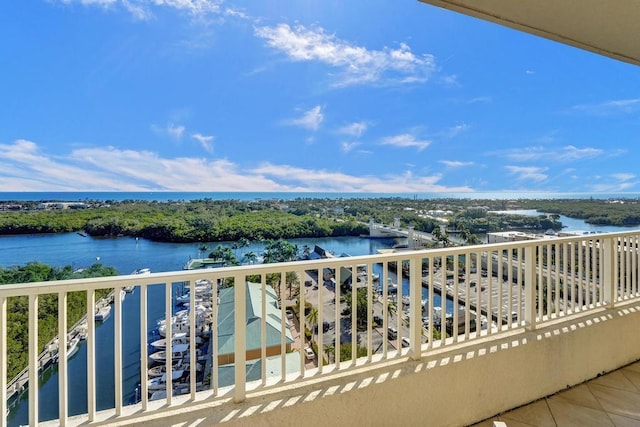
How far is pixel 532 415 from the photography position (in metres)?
2.05

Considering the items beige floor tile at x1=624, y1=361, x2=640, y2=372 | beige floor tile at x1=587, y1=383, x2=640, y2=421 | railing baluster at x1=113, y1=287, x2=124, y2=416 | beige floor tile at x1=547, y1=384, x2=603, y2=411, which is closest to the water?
railing baluster at x1=113, y1=287, x2=124, y2=416

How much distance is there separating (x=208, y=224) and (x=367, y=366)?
3104 mm

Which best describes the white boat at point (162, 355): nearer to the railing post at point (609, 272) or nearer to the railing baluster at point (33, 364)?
the railing baluster at point (33, 364)

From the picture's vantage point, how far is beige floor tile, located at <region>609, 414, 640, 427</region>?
1.92 metres

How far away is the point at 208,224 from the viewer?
417cm

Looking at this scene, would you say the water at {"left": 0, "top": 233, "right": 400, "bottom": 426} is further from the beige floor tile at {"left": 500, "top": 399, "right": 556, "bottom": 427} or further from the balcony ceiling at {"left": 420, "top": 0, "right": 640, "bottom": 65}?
the balcony ceiling at {"left": 420, "top": 0, "right": 640, "bottom": 65}

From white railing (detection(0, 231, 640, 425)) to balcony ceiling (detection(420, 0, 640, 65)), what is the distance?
4.80ft

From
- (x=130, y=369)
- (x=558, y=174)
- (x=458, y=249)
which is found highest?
(x=558, y=174)

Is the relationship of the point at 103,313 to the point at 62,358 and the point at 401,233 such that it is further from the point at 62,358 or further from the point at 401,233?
the point at 401,233

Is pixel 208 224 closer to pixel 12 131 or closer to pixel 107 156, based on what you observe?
pixel 12 131

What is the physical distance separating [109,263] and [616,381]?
468cm

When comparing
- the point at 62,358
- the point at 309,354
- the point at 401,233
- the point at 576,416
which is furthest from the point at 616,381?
the point at 62,358

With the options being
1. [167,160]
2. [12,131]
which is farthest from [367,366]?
[167,160]

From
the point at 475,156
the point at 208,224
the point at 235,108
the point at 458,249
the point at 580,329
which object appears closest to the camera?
the point at 458,249
